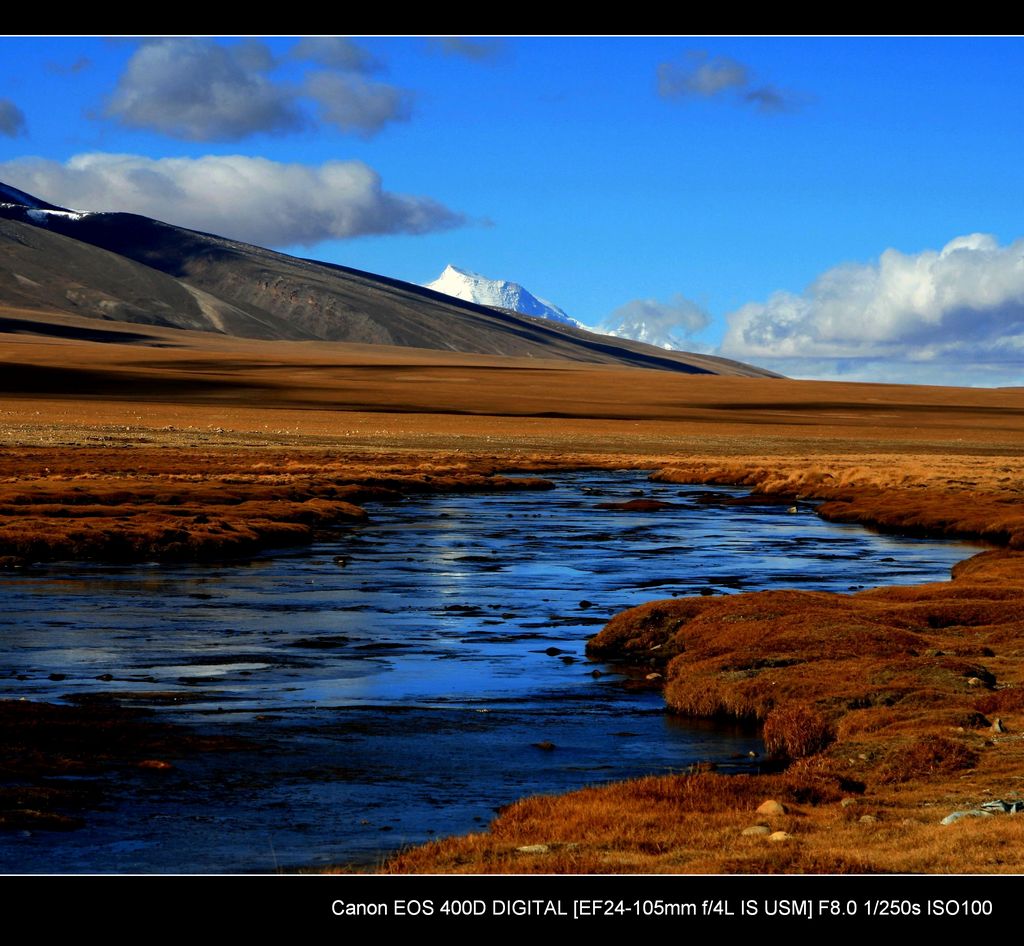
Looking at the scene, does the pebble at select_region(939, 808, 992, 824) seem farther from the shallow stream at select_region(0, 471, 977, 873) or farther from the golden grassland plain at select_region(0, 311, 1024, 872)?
the shallow stream at select_region(0, 471, 977, 873)

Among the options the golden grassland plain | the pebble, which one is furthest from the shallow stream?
the pebble

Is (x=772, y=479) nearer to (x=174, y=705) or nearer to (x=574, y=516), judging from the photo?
(x=574, y=516)

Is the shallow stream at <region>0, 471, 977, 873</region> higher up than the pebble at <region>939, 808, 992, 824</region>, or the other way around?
the pebble at <region>939, 808, 992, 824</region>

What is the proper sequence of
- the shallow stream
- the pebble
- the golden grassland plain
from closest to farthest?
the golden grassland plain < the pebble < the shallow stream

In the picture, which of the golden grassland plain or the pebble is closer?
the golden grassland plain

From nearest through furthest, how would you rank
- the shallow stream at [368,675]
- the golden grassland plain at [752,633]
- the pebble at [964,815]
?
the golden grassland plain at [752,633]
the pebble at [964,815]
the shallow stream at [368,675]

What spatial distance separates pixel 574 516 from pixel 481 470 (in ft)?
96.8

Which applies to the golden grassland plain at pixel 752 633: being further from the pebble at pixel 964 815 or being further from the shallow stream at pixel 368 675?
the shallow stream at pixel 368 675

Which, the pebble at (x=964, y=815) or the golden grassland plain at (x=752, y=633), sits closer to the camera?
the golden grassland plain at (x=752, y=633)

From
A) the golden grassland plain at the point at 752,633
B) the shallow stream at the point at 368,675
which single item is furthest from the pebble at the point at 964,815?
the shallow stream at the point at 368,675

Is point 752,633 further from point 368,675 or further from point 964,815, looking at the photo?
point 964,815

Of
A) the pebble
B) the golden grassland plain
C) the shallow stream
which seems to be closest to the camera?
the golden grassland plain
